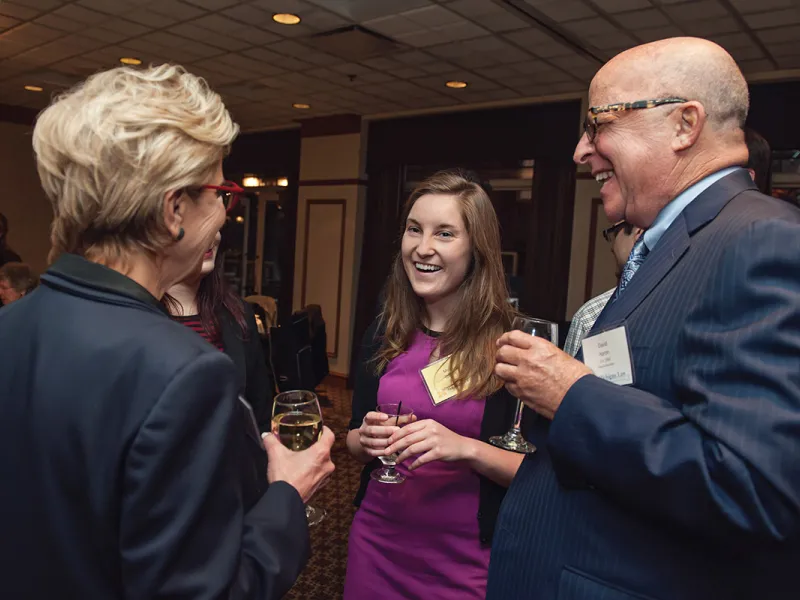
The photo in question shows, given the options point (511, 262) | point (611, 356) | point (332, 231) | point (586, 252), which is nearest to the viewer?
point (611, 356)

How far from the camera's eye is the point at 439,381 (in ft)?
5.25

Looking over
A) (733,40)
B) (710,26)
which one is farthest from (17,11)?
(733,40)

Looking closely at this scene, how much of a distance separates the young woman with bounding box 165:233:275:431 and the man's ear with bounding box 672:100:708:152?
144 centimetres

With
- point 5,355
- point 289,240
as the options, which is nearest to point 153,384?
point 5,355

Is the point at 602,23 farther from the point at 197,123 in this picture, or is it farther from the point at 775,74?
the point at 197,123

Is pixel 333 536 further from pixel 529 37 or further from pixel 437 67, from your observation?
pixel 437 67

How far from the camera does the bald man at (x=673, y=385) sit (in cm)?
77

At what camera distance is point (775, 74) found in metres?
4.76

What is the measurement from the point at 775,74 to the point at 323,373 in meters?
4.36

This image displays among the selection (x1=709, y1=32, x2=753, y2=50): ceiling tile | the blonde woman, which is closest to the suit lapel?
the blonde woman

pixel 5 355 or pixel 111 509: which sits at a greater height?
pixel 5 355

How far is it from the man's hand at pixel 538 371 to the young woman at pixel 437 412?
418 millimetres

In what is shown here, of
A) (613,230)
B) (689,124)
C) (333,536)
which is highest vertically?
(689,124)

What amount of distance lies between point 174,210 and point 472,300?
990 mm
